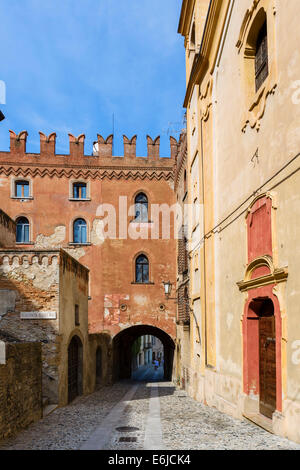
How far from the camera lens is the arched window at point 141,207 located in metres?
24.8

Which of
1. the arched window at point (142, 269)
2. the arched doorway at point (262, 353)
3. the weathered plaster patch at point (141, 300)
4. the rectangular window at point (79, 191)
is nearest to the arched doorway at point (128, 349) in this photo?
the weathered plaster patch at point (141, 300)

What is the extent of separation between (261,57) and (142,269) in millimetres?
16478

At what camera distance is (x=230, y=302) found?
35.3ft

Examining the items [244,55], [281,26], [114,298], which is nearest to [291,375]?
[281,26]

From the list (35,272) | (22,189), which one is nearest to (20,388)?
(35,272)

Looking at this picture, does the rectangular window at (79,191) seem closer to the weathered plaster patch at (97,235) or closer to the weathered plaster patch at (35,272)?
the weathered plaster patch at (97,235)

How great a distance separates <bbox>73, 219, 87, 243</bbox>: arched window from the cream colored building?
1115 cm

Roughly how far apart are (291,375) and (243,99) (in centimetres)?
573

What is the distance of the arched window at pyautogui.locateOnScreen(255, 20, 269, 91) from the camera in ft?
29.9

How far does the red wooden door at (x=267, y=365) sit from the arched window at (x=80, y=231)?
16.4 meters

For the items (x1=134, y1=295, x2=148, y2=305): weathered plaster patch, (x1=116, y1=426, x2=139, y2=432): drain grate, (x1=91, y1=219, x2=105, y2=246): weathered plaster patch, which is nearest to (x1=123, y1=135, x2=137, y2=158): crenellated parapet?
(x1=91, y1=219, x2=105, y2=246): weathered plaster patch

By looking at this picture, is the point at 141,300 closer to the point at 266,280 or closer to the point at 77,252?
the point at 77,252

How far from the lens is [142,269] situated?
24.7 meters
